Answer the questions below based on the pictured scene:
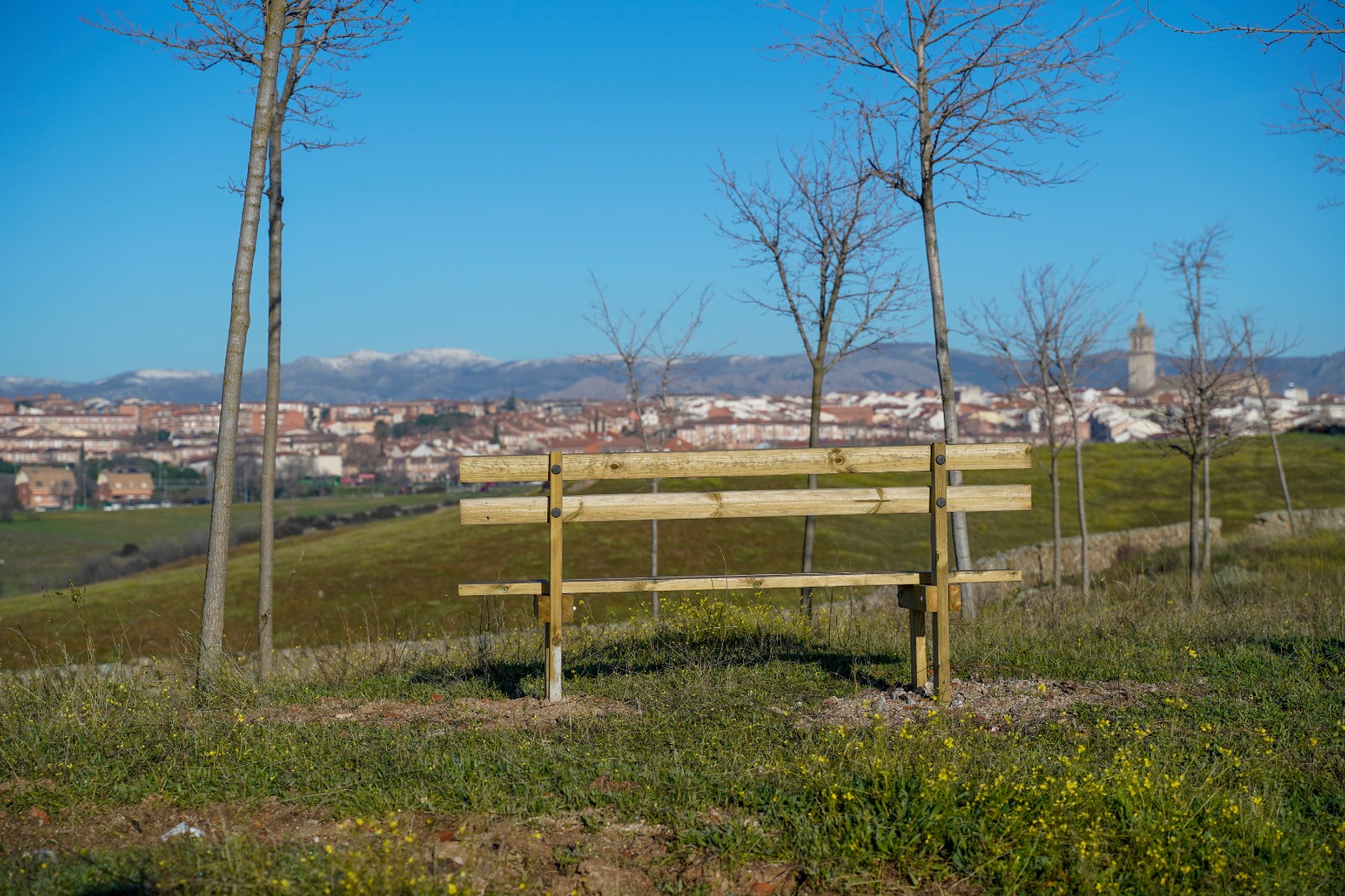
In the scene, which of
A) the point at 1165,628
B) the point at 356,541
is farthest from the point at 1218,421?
the point at 356,541

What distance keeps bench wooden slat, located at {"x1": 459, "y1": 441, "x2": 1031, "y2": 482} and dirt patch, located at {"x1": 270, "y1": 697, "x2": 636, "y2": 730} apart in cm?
151

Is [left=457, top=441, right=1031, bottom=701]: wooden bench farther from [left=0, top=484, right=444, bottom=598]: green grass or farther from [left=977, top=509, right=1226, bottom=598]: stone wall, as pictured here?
[left=0, top=484, right=444, bottom=598]: green grass

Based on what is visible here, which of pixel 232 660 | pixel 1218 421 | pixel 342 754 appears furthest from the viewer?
pixel 1218 421

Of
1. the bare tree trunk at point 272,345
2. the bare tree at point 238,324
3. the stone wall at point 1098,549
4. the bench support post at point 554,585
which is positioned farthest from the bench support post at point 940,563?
the stone wall at point 1098,549

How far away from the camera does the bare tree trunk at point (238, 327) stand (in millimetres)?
8078

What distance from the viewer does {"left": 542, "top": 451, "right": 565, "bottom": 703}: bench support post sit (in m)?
6.52

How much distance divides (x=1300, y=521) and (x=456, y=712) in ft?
104

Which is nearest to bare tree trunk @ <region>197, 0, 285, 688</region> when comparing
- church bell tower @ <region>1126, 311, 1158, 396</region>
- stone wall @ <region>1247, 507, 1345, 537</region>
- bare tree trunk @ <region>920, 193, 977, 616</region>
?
bare tree trunk @ <region>920, 193, 977, 616</region>

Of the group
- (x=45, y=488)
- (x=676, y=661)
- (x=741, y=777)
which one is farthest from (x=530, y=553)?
(x=45, y=488)

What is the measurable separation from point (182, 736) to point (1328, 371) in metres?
212

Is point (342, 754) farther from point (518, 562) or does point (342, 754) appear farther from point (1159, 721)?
point (518, 562)

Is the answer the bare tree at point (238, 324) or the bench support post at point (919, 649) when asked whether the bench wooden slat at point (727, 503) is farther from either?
the bare tree at point (238, 324)

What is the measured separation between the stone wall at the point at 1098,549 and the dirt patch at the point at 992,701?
2088 cm

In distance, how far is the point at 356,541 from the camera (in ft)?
123
